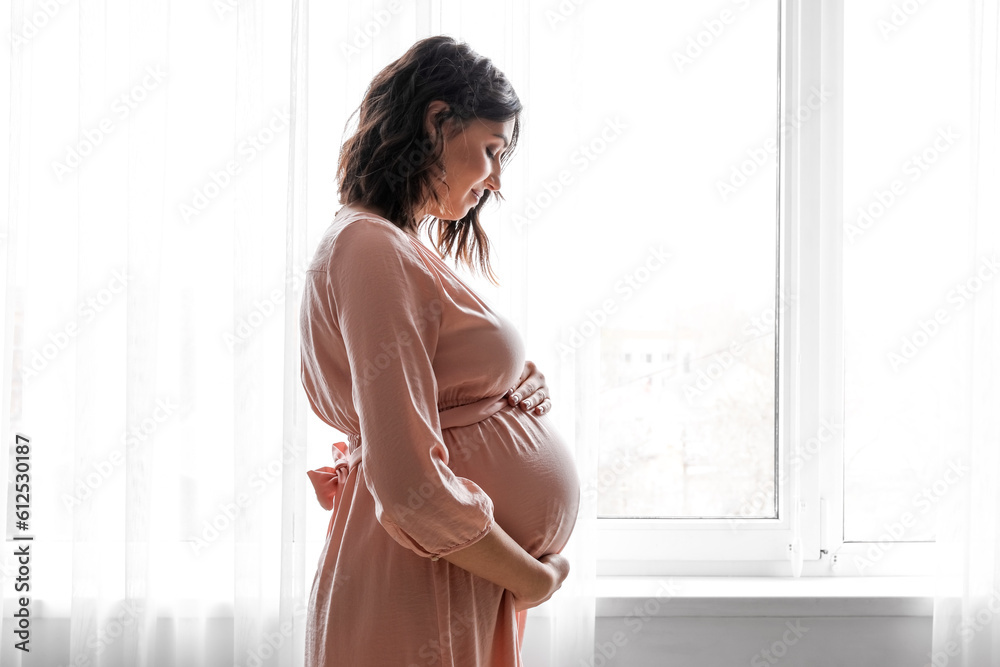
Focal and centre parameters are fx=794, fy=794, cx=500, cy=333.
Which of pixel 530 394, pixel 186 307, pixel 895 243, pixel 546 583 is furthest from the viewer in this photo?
pixel 895 243

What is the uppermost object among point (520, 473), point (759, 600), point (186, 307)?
point (186, 307)

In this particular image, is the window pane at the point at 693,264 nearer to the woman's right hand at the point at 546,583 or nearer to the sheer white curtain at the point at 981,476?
the sheer white curtain at the point at 981,476

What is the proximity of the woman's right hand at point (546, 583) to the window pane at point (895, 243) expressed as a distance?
940mm

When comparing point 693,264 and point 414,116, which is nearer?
point 414,116

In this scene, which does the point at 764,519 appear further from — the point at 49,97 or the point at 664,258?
the point at 49,97

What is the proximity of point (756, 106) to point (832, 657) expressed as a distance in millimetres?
1065

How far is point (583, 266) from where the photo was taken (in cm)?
141

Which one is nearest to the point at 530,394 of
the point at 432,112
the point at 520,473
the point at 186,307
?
the point at 520,473

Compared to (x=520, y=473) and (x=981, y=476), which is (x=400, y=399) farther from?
(x=981, y=476)

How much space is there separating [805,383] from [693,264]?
324 mm

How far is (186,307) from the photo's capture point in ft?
4.56

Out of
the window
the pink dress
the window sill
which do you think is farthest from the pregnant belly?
the window

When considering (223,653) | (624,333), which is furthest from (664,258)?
(223,653)

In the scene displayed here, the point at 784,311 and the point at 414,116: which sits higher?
the point at 414,116
